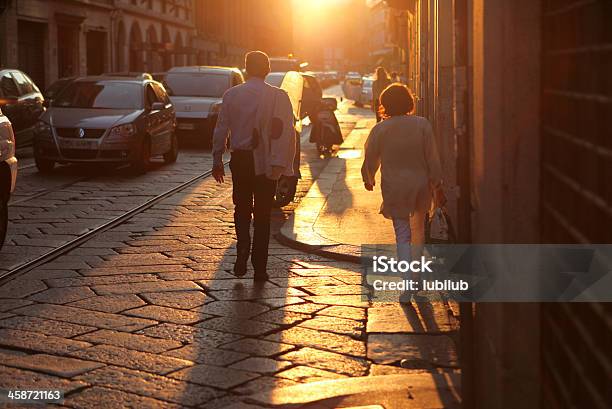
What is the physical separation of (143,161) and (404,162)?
10.2 meters

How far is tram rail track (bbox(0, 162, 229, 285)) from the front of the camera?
27.6 ft

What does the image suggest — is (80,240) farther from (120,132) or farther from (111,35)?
(111,35)

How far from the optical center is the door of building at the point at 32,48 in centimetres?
3362

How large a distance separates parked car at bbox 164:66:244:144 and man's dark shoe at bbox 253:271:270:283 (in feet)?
46.2

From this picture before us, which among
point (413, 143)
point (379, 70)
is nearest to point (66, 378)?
point (413, 143)

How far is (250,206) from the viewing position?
26.6 ft

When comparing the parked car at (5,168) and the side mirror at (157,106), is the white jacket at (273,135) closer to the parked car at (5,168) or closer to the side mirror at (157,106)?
the parked car at (5,168)

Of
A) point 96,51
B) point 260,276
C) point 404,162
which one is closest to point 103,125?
point 260,276

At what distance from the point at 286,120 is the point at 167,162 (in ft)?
37.2

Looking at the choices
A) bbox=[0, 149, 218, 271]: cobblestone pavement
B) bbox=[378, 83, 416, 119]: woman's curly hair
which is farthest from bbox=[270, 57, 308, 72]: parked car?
bbox=[378, 83, 416, 119]: woman's curly hair

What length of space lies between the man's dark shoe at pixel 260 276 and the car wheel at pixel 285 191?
449 cm

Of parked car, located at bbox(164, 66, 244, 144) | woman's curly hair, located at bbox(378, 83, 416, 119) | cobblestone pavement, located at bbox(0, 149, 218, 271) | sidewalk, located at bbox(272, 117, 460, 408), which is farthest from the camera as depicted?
parked car, located at bbox(164, 66, 244, 144)

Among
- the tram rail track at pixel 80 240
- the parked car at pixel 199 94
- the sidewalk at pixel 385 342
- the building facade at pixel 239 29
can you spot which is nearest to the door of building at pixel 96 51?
the building facade at pixel 239 29

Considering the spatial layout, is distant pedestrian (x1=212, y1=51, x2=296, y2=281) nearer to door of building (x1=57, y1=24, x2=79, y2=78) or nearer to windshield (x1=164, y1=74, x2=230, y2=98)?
windshield (x1=164, y1=74, x2=230, y2=98)
